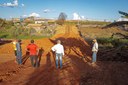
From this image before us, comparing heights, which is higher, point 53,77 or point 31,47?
point 31,47

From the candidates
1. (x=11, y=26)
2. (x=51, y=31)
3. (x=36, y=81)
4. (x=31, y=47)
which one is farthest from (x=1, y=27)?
(x=36, y=81)

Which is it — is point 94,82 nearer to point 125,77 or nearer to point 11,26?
point 125,77

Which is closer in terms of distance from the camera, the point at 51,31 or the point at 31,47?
the point at 31,47

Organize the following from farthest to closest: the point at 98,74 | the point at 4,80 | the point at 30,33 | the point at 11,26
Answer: the point at 11,26 → the point at 30,33 → the point at 98,74 → the point at 4,80

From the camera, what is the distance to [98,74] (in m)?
14.5

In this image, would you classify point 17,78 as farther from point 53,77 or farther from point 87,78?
point 87,78

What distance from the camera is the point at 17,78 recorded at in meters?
13.9

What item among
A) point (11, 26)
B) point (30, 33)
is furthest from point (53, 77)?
point (11, 26)

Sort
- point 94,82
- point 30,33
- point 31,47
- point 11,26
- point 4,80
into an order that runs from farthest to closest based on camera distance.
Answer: point 11,26 < point 30,33 < point 31,47 < point 4,80 < point 94,82

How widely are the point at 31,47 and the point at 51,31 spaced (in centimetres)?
4210

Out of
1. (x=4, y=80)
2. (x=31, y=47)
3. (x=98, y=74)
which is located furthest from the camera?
(x=31, y=47)

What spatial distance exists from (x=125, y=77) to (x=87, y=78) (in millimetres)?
2089

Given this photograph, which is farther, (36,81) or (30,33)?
(30,33)

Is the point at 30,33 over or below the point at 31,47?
below
